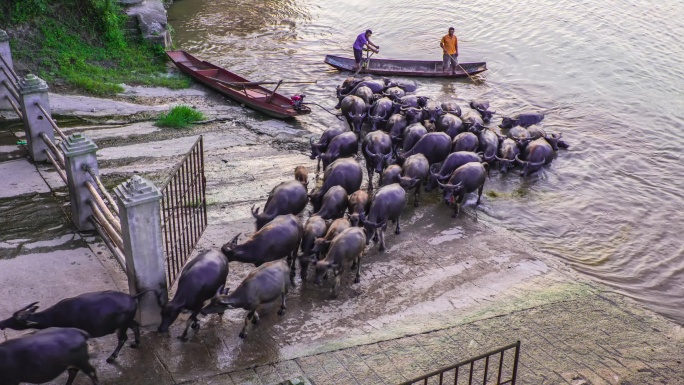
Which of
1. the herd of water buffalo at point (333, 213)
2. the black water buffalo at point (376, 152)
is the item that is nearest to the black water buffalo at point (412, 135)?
the herd of water buffalo at point (333, 213)

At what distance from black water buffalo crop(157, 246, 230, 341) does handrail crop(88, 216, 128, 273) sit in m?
0.75

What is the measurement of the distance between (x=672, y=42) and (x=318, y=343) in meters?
21.4

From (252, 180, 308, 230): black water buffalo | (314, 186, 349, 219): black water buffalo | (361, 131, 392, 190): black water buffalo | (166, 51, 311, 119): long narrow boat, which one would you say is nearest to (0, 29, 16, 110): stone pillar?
(166, 51, 311, 119): long narrow boat

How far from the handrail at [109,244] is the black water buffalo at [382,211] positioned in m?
3.91

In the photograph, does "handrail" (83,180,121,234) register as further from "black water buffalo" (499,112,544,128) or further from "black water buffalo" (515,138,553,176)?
"black water buffalo" (499,112,544,128)

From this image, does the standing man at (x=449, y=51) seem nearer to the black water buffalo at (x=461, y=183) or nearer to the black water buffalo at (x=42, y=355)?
the black water buffalo at (x=461, y=183)

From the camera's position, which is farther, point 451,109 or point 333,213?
point 451,109

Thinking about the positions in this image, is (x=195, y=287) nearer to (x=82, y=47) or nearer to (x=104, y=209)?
(x=104, y=209)

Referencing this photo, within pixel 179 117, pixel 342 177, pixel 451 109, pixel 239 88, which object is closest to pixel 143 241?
pixel 342 177

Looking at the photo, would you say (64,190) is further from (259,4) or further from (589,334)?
(259,4)

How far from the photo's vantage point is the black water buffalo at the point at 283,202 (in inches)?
443

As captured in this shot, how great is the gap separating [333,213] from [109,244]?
12.2ft

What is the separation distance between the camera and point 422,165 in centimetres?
1379

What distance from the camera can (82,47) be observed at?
20.2 m
